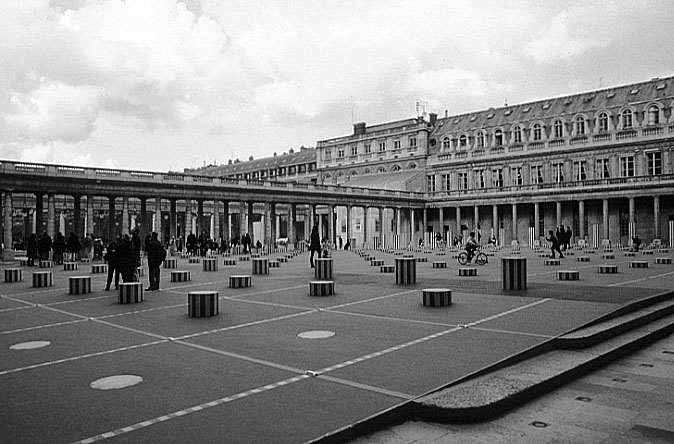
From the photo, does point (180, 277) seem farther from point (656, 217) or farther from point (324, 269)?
point (656, 217)

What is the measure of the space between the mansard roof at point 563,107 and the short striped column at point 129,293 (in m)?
62.6

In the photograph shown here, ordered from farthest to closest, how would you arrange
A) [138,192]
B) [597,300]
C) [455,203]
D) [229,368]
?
[455,203], [138,192], [597,300], [229,368]

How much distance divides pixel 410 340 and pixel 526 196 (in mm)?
63137

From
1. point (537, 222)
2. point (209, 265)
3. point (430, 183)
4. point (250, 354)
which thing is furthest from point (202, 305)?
point (430, 183)

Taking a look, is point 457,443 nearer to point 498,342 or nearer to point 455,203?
point 498,342

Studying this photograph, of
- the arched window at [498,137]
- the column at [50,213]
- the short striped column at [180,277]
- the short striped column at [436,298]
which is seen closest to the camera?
the short striped column at [436,298]

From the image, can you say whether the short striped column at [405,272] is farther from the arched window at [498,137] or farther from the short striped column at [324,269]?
the arched window at [498,137]

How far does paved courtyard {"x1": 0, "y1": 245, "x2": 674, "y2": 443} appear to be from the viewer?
18.7 feet

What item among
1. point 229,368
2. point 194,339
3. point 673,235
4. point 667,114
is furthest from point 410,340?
point 667,114

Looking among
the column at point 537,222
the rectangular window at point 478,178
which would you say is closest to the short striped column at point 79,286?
the column at point 537,222

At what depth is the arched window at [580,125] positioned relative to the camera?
67125 mm

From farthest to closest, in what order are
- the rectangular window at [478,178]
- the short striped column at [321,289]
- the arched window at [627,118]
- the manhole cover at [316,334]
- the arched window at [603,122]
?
the rectangular window at [478,178]
the arched window at [603,122]
the arched window at [627,118]
the short striped column at [321,289]
the manhole cover at [316,334]

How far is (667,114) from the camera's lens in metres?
60.2

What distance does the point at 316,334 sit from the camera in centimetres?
988
